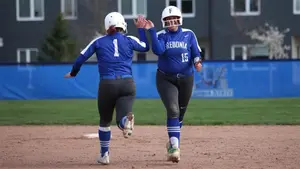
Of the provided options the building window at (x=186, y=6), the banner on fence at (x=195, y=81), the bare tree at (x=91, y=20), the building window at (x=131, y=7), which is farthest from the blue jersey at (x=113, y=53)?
the building window at (x=131, y=7)

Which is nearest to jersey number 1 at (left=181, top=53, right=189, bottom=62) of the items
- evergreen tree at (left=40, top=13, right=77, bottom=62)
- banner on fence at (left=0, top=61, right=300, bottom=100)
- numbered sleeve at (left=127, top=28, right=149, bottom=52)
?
numbered sleeve at (left=127, top=28, right=149, bottom=52)

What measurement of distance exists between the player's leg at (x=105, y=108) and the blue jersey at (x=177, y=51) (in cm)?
88

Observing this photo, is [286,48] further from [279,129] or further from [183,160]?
[183,160]

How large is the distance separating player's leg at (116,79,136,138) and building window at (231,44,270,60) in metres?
28.3

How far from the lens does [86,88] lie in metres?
28.1

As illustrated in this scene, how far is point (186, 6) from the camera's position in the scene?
38312 mm

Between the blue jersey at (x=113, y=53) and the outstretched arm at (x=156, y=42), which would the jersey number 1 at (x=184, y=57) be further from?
the blue jersey at (x=113, y=53)

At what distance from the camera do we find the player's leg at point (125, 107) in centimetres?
909

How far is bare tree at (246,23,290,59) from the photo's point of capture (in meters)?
35.9

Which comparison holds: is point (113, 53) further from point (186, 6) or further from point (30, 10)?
point (30, 10)

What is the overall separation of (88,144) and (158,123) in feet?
15.6

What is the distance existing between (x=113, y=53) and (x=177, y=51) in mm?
917

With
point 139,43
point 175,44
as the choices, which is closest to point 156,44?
point 139,43

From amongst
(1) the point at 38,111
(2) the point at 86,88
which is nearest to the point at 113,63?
(1) the point at 38,111
